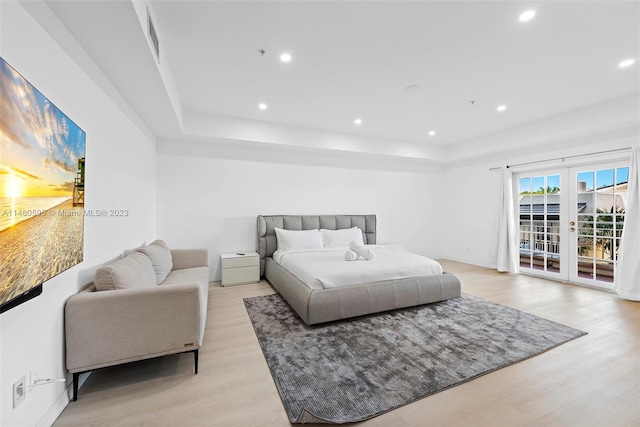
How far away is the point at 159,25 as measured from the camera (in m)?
2.09

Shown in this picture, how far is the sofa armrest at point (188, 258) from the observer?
3332 millimetres

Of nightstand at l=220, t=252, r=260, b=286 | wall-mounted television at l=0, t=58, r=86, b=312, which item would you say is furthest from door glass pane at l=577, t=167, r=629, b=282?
wall-mounted television at l=0, t=58, r=86, b=312

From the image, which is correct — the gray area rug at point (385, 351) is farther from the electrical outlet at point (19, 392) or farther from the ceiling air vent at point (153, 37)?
the ceiling air vent at point (153, 37)

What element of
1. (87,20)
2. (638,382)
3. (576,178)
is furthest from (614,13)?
(87,20)

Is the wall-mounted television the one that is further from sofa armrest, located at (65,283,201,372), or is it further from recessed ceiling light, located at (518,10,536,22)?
recessed ceiling light, located at (518,10,536,22)

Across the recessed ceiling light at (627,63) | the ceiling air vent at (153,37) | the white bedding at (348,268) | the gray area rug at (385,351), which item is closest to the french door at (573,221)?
the recessed ceiling light at (627,63)

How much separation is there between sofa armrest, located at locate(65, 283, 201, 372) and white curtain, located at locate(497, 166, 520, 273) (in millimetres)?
5190

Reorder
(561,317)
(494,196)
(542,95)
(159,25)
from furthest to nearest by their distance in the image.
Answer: (494,196)
(542,95)
(561,317)
(159,25)

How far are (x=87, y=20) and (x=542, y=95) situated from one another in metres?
4.58

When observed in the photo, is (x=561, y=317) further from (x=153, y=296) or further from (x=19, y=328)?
(x=19, y=328)

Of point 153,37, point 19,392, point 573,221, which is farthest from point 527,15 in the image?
point 19,392

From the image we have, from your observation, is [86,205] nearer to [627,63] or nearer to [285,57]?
[285,57]

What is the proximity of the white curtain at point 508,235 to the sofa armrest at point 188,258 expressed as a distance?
5.09m

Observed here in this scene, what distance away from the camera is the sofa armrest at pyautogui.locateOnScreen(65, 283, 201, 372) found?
161 centimetres
